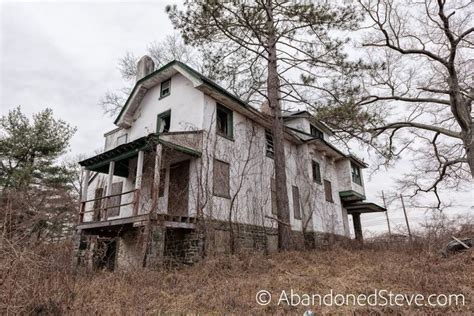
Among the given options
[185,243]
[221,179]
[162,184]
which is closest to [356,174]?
[221,179]

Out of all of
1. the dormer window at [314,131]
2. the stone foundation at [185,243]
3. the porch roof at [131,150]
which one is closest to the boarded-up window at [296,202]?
the stone foundation at [185,243]

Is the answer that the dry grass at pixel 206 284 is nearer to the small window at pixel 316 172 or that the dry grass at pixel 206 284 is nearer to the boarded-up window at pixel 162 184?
the boarded-up window at pixel 162 184

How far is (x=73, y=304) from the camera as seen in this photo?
15.2 feet

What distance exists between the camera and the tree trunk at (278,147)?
443 inches

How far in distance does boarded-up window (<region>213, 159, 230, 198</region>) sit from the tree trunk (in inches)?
80.7

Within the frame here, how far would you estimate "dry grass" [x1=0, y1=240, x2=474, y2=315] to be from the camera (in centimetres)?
411

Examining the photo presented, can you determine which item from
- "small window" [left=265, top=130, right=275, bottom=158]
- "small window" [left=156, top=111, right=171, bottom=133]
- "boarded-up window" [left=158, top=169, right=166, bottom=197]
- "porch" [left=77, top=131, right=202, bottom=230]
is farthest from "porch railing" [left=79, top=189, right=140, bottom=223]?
"small window" [left=265, top=130, right=275, bottom=158]

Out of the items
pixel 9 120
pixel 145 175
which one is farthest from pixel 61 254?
pixel 9 120

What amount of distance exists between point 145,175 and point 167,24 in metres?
6.21

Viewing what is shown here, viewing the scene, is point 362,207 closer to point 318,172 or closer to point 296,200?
point 318,172

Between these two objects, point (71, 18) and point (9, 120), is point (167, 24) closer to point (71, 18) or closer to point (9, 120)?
point (71, 18)

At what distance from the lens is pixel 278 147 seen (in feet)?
40.0

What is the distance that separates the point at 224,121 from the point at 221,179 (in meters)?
2.88

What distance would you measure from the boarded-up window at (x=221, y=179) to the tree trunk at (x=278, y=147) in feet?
6.73
